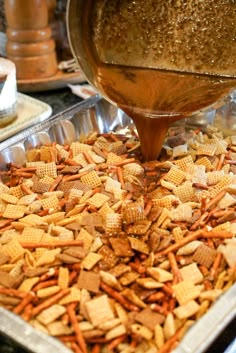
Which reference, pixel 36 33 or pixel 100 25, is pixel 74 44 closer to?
pixel 100 25

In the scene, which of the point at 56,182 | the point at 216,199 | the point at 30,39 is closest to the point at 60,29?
the point at 30,39

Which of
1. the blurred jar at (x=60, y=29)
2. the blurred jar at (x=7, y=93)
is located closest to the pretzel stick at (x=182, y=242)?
the blurred jar at (x=7, y=93)

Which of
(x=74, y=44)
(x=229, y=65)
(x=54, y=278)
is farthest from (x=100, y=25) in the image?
(x=54, y=278)

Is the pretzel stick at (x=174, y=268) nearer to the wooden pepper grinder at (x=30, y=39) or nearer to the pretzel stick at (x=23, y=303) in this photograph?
the pretzel stick at (x=23, y=303)

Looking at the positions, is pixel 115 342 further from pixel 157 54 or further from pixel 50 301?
pixel 157 54

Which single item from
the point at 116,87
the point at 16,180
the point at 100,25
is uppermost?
the point at 100,25

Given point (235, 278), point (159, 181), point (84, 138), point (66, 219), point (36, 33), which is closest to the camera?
point (235, 278)
